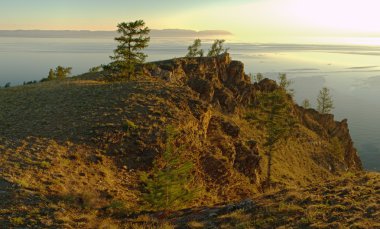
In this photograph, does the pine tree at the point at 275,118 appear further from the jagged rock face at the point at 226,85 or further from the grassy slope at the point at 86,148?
the jagged rock face at the point at 226,85

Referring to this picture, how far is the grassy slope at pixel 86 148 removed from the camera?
18.8 metres

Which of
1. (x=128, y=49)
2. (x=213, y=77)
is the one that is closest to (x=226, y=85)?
(x=213, y=77)

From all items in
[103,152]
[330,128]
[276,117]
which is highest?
[276,117]

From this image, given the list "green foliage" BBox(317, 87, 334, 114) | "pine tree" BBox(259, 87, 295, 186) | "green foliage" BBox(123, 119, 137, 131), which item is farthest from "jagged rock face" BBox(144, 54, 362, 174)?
"green foliage" BBox(123, 119, 137, 131)

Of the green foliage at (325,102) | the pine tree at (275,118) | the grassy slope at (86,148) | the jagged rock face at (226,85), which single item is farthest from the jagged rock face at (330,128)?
the grassy slope at (86,148)

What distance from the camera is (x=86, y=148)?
2686 centimetres

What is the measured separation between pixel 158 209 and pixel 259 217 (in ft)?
20.3

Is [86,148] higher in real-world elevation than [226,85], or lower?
lower

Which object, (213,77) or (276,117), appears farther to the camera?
(213,77)

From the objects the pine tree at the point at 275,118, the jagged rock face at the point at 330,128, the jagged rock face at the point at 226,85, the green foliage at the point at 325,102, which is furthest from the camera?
the green foliage at the point at 325,102

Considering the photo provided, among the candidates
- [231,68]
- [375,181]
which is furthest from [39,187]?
[231,68]

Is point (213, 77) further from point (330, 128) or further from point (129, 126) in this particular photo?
point (129, 126)

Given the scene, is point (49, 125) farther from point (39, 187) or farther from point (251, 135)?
point (251, 135)

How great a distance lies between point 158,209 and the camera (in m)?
20.6
